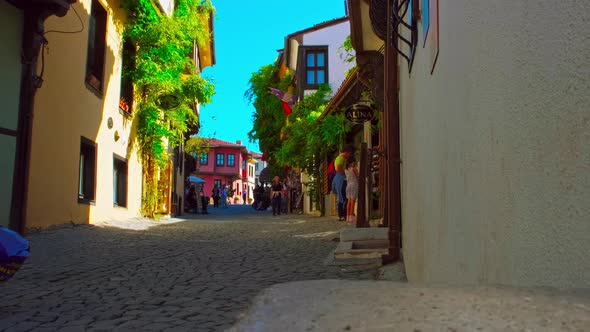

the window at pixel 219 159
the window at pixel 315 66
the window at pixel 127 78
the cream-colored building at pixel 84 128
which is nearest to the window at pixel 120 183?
the cream-colored building at pixel 84 128

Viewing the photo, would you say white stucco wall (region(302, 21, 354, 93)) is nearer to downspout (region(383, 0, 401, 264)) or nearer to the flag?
the flag

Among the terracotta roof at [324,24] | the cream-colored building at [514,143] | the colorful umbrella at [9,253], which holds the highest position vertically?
the terracotta roof at [324,24]

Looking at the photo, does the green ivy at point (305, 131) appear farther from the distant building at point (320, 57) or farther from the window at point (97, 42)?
the window at point (97, 42)

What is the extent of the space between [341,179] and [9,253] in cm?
1001

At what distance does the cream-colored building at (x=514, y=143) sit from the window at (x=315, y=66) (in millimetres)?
21998

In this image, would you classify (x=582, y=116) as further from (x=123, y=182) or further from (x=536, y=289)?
(x=123, y=182)

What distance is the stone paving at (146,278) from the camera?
12.3 ft

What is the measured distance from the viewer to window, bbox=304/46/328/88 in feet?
81.3

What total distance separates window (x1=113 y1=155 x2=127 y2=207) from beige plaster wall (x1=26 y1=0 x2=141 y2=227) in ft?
1.93

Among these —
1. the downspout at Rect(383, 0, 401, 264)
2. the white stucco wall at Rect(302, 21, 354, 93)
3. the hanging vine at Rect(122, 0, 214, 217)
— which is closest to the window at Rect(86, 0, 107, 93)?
the hanging vine at Rect(122, 0, 214, 217)

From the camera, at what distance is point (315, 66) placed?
2491 centimetres

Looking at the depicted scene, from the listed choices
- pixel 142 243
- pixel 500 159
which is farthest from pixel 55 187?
pixel 500 159

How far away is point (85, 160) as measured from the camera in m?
11.5

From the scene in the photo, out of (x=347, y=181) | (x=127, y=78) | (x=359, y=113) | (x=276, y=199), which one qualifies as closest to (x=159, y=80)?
(x=127, y=78)
